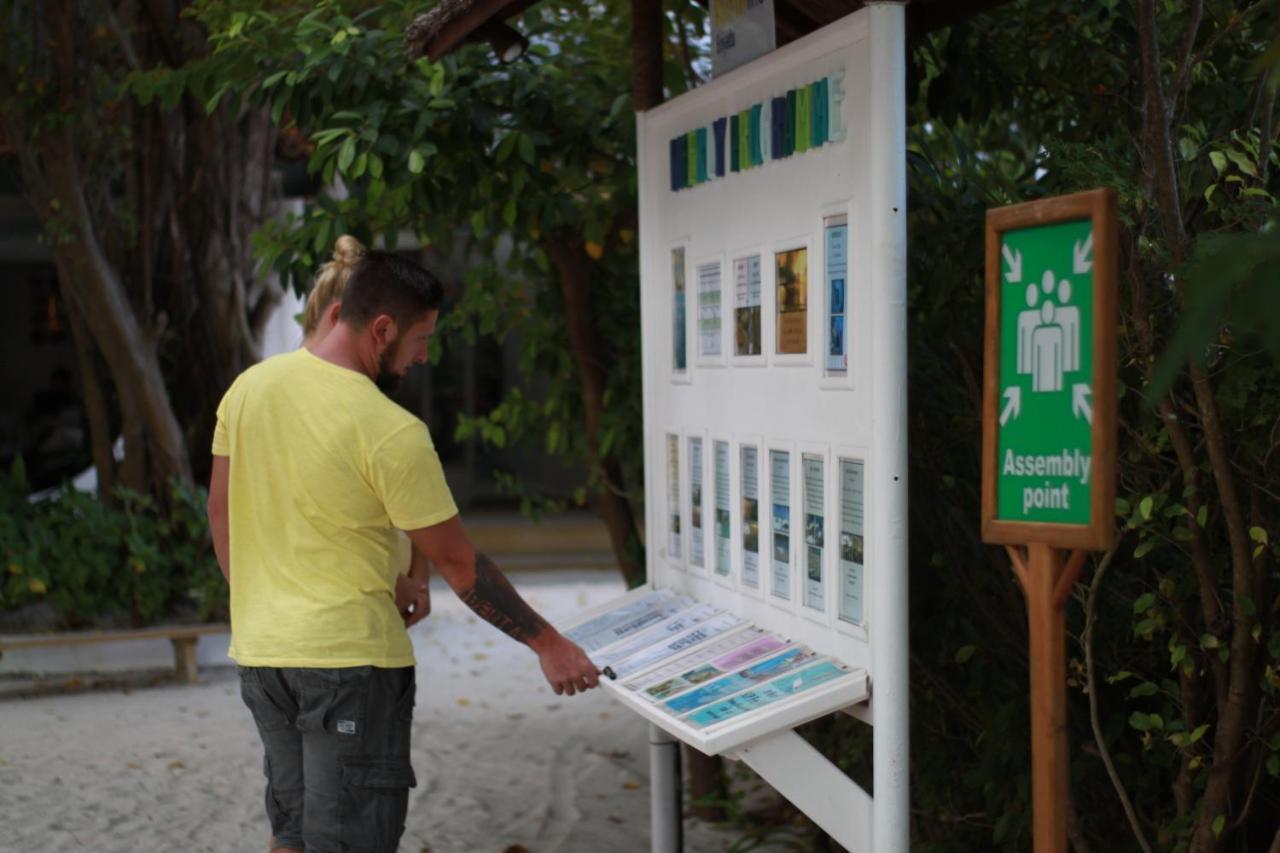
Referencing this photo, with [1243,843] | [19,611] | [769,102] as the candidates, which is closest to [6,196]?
[19,611]

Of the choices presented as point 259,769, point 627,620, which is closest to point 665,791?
point 627,620

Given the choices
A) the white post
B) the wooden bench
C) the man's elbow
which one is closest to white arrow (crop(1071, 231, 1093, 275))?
the white post

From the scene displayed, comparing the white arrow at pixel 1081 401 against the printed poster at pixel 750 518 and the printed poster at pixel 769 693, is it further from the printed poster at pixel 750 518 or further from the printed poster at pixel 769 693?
the printed poster at pixel 750 518

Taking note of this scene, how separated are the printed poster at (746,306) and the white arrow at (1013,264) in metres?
0.90

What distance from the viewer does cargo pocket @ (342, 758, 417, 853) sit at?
3.12 metres

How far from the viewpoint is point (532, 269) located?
5535 millimetres

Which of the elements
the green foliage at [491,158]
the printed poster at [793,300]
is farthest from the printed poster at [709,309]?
the green foliage at [491,158]

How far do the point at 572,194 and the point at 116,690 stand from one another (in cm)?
460

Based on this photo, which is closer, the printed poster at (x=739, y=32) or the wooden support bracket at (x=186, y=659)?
the printed poster at (x=739, y=32)

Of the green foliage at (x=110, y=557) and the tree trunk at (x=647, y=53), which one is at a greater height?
the tree trunk at (x=647, y=53)

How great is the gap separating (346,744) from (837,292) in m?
1.34

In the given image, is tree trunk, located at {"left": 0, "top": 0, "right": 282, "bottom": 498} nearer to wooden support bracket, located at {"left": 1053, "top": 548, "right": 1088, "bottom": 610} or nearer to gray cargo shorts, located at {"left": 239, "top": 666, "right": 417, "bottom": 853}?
gray cargo shorts, located at {"left": 239, "top": 666, "right": 417, "bottom": 853}

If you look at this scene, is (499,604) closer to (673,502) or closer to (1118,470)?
(673,502)

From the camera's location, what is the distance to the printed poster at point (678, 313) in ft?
12.4
